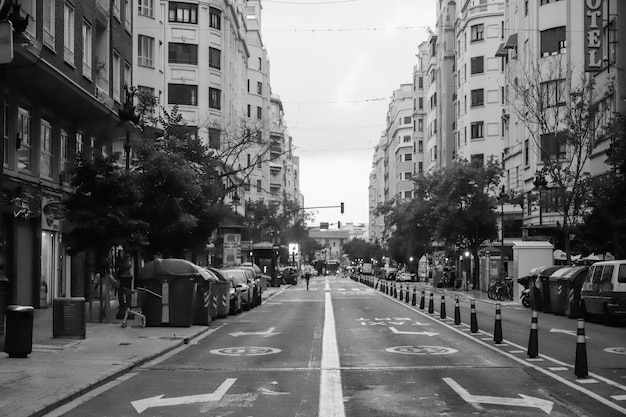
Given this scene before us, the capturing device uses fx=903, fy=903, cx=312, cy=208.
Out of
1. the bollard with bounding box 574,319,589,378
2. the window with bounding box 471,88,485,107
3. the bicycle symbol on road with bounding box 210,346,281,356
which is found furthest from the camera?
the window with bounding box 471,88,485,107

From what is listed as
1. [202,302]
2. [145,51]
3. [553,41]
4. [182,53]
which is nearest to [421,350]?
[202,302]

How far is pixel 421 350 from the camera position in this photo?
18484 mm

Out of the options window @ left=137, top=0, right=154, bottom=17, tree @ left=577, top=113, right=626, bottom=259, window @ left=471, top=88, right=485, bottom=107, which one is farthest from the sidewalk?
window @ left=471, top=88, right=485, bottom=107

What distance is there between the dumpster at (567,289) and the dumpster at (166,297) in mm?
14052

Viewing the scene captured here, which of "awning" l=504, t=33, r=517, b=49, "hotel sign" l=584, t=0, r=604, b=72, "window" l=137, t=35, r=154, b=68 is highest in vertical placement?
"awning" l=504, t=33, r=517, b=49

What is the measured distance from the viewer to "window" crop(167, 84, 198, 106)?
66625 millimetres

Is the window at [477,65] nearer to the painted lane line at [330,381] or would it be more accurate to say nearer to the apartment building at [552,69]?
the apartment building at [552,69]

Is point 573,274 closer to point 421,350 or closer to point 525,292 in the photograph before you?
point 525,292

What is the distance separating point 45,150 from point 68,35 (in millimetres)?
4032

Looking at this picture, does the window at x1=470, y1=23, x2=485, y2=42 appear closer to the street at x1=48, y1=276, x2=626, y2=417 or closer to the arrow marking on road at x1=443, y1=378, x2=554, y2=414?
the street at x1=48, y1=276, x2=626, y2=417

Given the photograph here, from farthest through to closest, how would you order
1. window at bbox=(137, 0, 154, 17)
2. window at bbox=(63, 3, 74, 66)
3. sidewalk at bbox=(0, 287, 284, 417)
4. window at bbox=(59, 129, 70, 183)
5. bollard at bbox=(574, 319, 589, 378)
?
window at bbox=(137, 0, 154, 17), window at bbox=(59, 129, 70, 183), window at bbox=(63, 3, 74, 66), bollard at bbox=(574, 319, 589, 378), sidewalk at bbox=(0, 287, 284, 417)

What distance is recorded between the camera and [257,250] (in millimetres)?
70062

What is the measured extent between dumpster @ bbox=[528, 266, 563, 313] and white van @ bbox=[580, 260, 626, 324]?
5.28 metres

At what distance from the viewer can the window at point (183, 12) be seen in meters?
67.0
